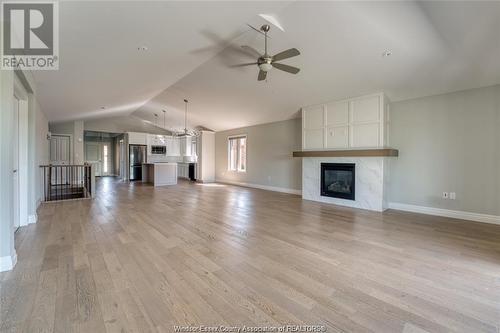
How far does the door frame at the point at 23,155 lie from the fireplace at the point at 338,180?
5.88 meters

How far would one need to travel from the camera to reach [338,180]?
5.52 metres

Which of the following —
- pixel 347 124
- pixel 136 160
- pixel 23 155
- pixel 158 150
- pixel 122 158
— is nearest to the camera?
pixel 23 155

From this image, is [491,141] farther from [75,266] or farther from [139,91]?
[139,91]

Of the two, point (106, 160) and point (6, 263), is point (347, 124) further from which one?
point (106, 160)

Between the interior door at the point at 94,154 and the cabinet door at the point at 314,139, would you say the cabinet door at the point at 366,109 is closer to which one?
the cabinet door at the point at 314,139

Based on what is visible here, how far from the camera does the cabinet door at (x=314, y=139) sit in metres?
5.74

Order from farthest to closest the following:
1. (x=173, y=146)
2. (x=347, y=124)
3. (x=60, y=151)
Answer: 1. (x=173, y=146)
2. (x=60, y=151)
3. (x=347, y=124)

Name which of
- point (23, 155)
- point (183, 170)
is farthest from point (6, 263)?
point (183, 170)

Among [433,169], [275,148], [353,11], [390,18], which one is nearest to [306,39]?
[353,11]

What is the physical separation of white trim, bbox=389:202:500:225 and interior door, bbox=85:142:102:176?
1412 cm

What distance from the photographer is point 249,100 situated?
20.9 feet

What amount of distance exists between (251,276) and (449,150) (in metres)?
4.66

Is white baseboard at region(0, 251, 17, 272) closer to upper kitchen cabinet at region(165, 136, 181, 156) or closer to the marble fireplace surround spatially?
the marble fireplace surround

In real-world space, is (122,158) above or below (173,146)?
below
